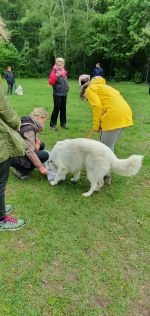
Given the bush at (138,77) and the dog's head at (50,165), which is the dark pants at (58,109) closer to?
the dog's head at (50,165)

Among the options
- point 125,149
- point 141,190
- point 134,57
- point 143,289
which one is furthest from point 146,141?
point 134,57

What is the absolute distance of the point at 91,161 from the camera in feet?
15.8

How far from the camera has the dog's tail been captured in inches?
183

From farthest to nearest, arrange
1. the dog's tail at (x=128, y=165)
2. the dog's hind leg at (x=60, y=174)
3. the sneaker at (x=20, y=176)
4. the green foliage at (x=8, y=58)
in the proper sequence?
the green foliage at (x=8, y=58) < the sneaker at (x=20, y=176) < the dog's hind leg at (x=60, y=174) < the dog's tail at (x=128, y=165)

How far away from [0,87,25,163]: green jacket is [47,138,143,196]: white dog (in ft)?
4.54

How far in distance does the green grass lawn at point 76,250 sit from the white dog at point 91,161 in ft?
1.06

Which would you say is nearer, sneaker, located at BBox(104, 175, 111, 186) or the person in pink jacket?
sneaker, located at BBox(104, 175, 111, 186)

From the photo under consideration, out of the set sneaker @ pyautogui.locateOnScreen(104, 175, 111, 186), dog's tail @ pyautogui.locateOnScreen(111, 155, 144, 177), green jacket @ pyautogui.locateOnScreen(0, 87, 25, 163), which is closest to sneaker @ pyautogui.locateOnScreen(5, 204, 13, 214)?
green jacket @ pyautogui.locateOnScreen(0, 87, 25, 163)

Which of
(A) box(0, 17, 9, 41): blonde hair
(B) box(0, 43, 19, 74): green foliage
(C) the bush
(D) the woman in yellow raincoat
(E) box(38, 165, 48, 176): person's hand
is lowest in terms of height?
(C) the bush

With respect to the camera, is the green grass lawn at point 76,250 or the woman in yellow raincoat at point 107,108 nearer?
the green grass lawn at point 76,250

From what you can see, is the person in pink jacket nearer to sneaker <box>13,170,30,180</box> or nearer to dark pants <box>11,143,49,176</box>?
dark pants <box>11,143,49,176</box>

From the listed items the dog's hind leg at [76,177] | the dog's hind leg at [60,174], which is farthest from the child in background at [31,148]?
the dog's hind leg at [76,177]

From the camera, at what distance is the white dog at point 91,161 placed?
15.5 feet

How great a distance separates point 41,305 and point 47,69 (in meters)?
29.9
